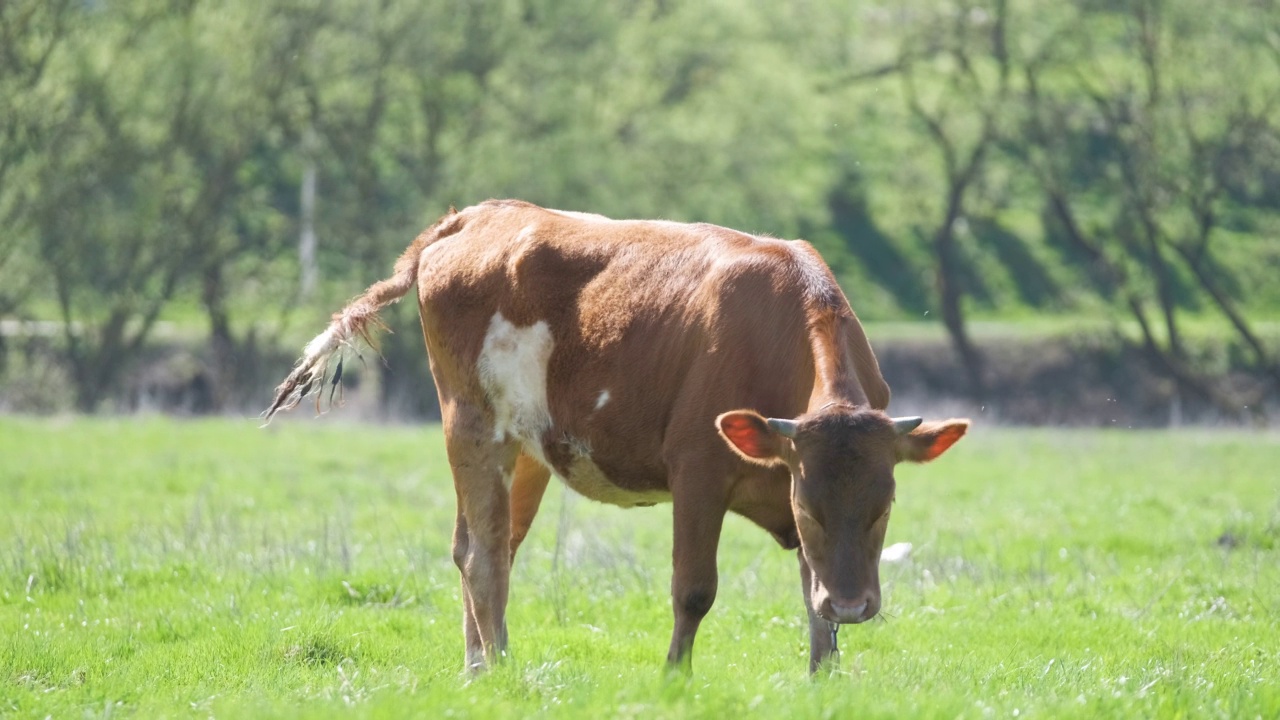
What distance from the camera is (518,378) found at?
8.41m

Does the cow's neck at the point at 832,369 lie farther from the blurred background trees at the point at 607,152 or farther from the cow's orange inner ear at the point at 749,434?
the blurred background trees at the point at 607,152

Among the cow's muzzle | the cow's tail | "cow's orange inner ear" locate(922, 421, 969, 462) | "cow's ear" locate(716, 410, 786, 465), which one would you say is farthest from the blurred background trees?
the cow's muzzle

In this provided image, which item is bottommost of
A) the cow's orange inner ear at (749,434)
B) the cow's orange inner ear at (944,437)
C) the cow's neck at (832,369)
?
the cow's orange inner ear at (944,437)

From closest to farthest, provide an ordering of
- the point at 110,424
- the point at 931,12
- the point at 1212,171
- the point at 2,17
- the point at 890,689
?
the point at 890,689 < the point at 110,424 < the point at 2,17 < the point at 1212,171 < the point at 931,12

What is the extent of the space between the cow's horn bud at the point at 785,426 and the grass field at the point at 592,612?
1145mm

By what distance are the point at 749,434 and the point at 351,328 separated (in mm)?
3361

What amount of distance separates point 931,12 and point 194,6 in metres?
22.6

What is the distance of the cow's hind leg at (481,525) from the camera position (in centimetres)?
838

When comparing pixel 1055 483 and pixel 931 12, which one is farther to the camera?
pixel 931 12

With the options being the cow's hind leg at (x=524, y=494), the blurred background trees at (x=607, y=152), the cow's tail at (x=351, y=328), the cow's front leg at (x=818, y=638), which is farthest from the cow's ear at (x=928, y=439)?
the blurred background trees at (x=607, y=152)

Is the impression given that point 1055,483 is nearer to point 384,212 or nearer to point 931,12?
point 384,212

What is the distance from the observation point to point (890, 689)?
682 cm

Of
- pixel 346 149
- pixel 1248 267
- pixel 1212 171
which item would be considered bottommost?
pixel 1248 267

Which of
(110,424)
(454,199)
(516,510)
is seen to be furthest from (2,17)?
(516,510)
